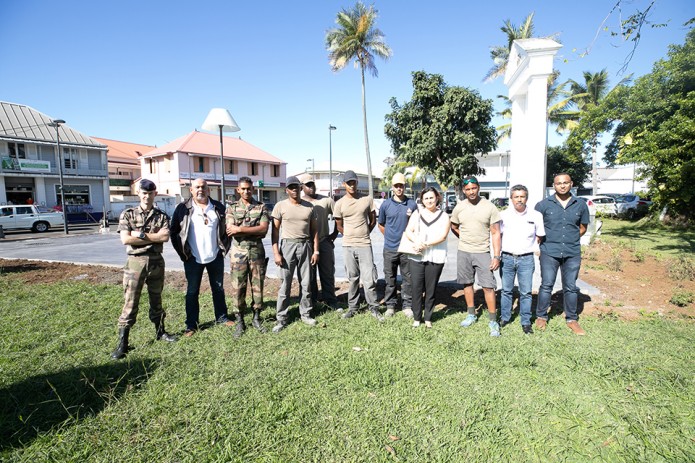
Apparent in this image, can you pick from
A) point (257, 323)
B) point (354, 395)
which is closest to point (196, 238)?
point (257, 323)

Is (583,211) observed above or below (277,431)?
above

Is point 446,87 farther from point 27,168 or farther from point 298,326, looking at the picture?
point 27,168

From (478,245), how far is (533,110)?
18.4ft

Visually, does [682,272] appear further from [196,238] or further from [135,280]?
[135,280]

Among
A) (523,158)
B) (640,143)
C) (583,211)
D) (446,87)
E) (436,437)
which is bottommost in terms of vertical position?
(436,437)

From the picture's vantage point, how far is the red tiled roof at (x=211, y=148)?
33.5 m

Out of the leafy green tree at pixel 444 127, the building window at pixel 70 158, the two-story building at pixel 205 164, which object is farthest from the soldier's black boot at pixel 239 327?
the building window at pixel 70 158

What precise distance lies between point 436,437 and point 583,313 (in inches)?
142

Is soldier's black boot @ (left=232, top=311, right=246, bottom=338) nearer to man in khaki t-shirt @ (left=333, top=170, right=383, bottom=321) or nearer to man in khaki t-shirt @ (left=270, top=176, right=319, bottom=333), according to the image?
man in khaki t-shirt @ (left=270, top=176, right=319, bottom=333)

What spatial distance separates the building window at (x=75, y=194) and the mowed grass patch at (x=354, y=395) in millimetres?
30831

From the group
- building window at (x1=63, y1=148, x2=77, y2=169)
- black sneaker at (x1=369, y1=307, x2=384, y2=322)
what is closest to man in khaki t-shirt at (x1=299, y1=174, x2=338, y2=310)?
black sneaker at (x1=369, y1=307, x2=384, y2=322)

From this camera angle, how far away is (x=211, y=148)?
116ft

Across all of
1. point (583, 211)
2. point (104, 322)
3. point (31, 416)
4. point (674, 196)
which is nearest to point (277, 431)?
point (31, 416)

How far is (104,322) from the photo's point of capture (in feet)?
15.5
